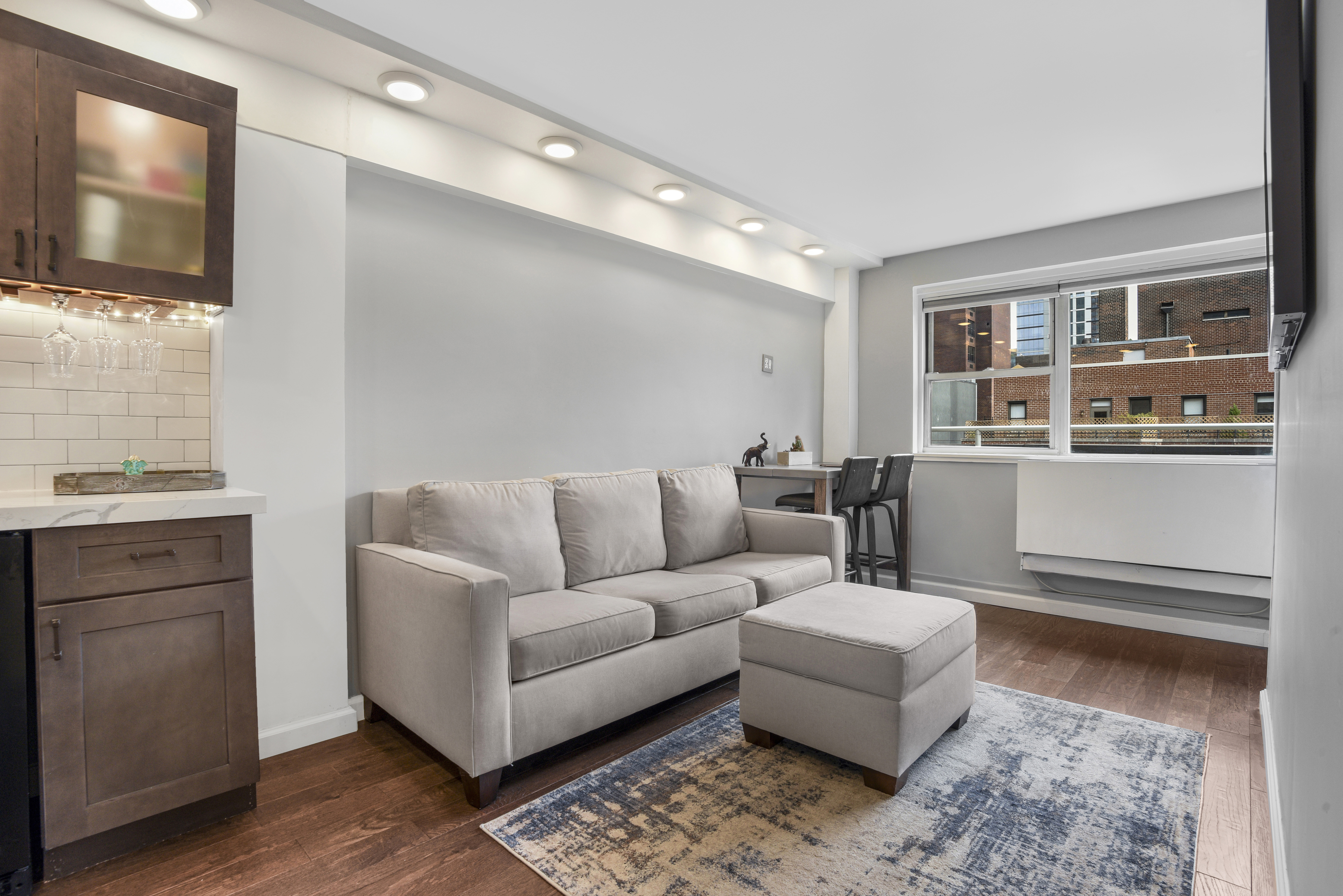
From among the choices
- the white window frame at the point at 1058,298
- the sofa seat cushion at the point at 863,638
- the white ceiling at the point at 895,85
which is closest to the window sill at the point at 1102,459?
the white window frame at the point at 1058,298

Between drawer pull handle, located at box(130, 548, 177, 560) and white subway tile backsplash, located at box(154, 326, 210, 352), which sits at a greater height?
white subway tile backsplash, located at box(154, 326, 210, 352)

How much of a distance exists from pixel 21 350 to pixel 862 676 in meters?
2.68

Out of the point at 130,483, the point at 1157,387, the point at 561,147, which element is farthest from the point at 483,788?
the point at 1157,387

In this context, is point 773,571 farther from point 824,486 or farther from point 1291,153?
point 1291,153

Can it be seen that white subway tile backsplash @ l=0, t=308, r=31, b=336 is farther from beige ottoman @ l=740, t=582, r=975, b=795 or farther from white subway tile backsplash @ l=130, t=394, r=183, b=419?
beige ottoman @ l=740, t=582, r=975, b=795

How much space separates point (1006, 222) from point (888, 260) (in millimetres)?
968

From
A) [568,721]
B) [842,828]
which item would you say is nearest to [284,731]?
[568,721]

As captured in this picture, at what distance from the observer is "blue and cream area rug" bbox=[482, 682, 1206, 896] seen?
1665mm

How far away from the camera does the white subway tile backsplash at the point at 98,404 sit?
2.06 meters

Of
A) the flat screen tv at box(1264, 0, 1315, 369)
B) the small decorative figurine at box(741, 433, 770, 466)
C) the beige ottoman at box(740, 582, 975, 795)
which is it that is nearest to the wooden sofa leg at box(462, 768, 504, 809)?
the beige ottoman at box(740, 582, 975, 795)

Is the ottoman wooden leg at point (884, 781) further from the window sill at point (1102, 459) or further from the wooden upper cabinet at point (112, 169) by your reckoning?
the window sill at point (1102, 459)

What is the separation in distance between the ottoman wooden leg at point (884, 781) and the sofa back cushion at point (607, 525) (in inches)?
53.4

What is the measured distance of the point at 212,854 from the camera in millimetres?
1766

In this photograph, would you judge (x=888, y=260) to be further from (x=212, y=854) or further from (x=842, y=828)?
(x=212, y=854)
